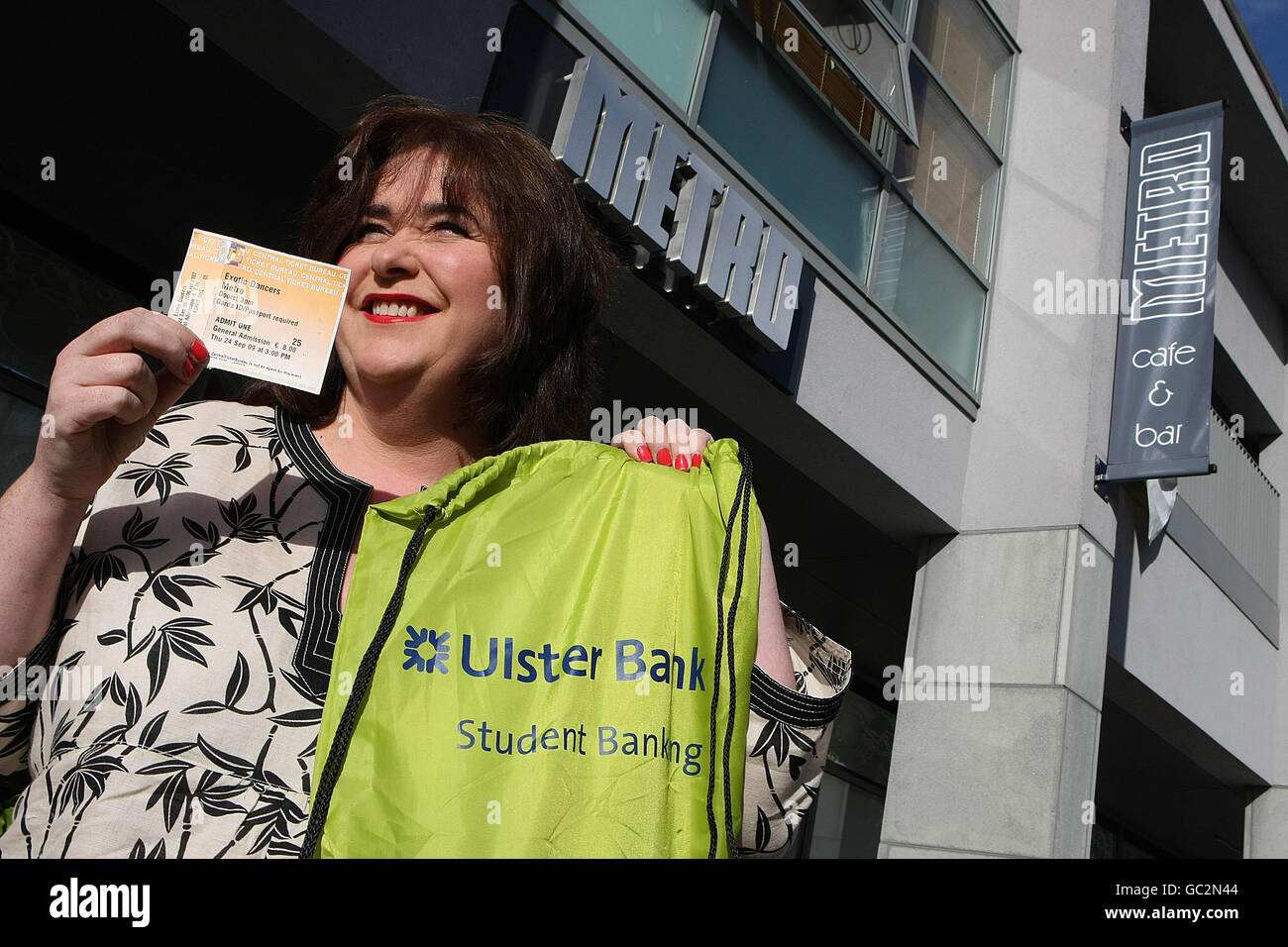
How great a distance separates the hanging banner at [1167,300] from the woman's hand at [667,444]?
6.57 meters

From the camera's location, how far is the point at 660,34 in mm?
5453

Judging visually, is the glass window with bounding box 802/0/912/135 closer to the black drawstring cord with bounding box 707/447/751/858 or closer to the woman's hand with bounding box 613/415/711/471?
the woman's hand with bounding box 613/415/711/471

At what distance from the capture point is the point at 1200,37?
9703 mm

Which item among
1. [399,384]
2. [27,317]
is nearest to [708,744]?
[399,384]

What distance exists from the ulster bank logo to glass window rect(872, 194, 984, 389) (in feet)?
19.9

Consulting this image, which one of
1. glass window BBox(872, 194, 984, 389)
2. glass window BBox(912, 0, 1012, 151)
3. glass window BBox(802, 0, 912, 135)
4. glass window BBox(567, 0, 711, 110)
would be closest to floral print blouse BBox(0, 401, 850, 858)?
glass window BBox(567, 0, 711, 110)

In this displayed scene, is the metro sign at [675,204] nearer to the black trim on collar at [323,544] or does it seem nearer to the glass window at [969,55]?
the glass window at [969,55]

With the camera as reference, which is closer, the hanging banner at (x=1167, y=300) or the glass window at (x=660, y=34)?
the glass window at (x=660, y=34)

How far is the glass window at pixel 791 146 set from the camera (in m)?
5.90

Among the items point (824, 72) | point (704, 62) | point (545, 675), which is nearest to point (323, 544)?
point (545, 675)

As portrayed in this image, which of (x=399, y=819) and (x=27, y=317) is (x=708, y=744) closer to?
(x=399, y=819)

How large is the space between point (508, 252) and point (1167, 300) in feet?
23.5

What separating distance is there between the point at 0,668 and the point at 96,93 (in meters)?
3.49

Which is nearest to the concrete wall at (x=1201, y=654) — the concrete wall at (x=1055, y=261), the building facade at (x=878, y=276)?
the building facade at (x=878, y=276)
